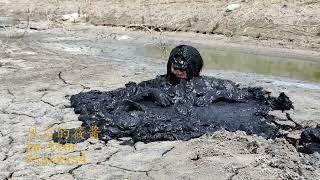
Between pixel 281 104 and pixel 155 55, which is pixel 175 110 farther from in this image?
pixel 155 55

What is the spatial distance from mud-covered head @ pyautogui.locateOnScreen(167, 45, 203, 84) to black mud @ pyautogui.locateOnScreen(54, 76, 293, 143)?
0.11m

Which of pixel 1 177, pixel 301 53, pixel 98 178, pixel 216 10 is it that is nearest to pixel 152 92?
pixel 98 178

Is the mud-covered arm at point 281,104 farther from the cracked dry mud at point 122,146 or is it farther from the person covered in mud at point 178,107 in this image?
the cracked dry mud at point 122,146

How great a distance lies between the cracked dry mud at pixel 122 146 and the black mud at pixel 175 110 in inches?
6.3

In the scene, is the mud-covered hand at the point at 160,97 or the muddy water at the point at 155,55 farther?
the muddy water at the point at 155,55

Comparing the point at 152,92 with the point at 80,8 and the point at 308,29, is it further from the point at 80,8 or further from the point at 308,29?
the point at 80,8

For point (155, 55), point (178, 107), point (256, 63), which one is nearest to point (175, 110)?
point (178, 107)

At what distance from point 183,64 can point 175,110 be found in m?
0.64

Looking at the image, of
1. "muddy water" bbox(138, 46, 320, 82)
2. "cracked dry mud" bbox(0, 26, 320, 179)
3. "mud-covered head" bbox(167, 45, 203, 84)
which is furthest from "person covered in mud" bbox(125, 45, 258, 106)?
"muddy water" bbox(138, 46, 320, 82)

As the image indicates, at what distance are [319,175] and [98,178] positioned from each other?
1750mm

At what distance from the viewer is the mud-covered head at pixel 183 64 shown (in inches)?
214

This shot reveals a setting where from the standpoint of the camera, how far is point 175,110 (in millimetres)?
5074

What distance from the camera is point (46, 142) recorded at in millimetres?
4480

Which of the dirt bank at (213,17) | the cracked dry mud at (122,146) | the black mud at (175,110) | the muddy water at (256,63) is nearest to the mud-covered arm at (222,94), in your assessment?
the black mud at (175,110)
